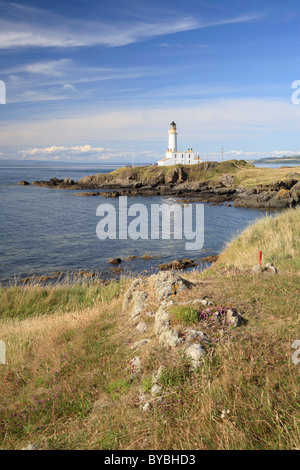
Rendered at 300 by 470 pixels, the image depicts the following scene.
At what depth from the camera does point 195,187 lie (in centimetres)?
8244

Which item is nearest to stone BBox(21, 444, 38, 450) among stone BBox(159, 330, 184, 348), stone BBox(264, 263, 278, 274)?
stone BBox(159, 330, 184, 348)

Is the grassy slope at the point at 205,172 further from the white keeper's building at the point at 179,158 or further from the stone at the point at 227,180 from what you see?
the white keeper's building at the point at 179,158

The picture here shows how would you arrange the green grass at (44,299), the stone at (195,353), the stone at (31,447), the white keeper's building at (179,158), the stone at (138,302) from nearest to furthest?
the stone at (31,447) → the stone at (195,353) → the stone at (138,302) → the green grass at (44,299) → the white keeper's building at (179,158)

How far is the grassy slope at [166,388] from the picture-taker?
14.2ft

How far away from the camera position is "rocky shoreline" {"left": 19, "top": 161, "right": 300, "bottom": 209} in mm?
60062

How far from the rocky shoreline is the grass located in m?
38.4

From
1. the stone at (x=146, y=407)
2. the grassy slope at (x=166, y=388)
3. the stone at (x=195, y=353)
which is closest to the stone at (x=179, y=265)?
the grassy slope at (x=166, y=388)

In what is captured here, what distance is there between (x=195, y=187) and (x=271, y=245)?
225ft

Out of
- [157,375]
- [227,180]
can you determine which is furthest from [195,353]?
[227,180]

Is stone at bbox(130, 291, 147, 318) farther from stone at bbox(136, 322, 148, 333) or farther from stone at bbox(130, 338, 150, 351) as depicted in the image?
stone at bbox(130, 338, 150, 351)

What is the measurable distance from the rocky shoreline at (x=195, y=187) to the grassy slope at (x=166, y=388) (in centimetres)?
5231

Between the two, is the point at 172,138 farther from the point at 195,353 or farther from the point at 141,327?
the point at 195,353

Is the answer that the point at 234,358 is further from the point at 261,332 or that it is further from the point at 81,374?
the point at 81,374
